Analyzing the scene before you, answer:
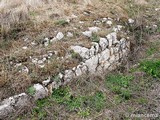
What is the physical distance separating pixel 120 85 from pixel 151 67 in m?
0.73

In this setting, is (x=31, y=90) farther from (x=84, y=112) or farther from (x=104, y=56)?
(x=104, y=56)

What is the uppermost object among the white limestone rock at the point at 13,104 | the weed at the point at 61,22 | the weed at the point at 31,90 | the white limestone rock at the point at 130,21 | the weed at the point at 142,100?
the weed at the point at 61,22

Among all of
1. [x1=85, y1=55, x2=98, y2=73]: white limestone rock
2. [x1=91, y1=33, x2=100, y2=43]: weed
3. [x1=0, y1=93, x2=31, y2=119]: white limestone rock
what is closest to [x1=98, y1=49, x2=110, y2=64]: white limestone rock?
[x1=85, y1=55, x2=98, y2=73]: white limestone rock

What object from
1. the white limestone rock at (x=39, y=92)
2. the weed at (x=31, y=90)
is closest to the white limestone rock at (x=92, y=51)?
the white limestone rock at (x=39, y=92)

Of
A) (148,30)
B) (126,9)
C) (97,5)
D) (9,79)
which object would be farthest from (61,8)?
(9,79)

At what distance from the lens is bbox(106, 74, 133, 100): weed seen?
12.6 feet

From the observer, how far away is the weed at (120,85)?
3855 millimetres

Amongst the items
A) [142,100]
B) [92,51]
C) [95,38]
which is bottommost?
[142,100]

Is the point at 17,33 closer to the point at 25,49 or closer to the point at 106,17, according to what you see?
the point at 25,49

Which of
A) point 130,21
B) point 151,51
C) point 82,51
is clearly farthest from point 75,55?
point 130,21

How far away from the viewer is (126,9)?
576cm

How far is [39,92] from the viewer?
3.56m

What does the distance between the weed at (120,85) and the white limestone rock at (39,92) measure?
39.0 inches

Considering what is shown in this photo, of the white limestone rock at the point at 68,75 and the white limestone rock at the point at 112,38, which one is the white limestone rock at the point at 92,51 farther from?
the white limestone rock at the point at 68,75
